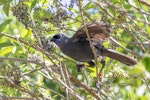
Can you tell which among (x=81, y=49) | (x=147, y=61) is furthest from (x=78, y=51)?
(x=147, y=61)

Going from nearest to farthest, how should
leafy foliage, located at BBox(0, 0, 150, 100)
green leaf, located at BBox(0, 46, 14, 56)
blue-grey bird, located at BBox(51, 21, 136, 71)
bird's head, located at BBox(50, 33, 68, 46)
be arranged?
leafy foliage, located at BBox(0, 0, 150, 100)
green leaf, located at BBox(0, 46, 14, 56)
blue-grey bird, located at BBox(51, 21, 136, 71)
bird's head, located at BBox(50, 33, 68, 46)

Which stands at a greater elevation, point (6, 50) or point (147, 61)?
point (147, 61)

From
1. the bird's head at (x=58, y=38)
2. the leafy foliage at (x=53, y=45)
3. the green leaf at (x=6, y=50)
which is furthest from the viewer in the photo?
the bird's head at (x=58, y=38)

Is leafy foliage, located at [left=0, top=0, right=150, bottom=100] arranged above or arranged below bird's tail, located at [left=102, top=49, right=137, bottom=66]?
above

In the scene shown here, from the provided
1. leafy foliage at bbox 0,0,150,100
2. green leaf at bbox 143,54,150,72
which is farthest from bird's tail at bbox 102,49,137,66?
green leaf at bbox 143,54,150,72

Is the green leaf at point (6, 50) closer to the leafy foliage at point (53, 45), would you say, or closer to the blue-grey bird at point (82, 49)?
the leafy foliage at point (53, 45)

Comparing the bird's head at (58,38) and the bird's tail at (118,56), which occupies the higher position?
the bird's head at (58,38)

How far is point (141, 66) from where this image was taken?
139 cm

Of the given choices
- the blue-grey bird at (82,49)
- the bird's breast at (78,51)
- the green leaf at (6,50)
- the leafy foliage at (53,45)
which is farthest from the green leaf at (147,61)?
the bird's breast at (78,51)

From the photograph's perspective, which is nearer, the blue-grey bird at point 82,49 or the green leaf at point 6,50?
the green leaf at point 6,50

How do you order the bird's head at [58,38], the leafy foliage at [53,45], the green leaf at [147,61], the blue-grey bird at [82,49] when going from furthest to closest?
the bird's head at [58,38]
the blue-grey bird at [82,49]
the leafy foliage at [53,45]
the green leaf at [147,61]

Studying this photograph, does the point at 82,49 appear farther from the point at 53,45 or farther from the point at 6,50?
the point at 53,45

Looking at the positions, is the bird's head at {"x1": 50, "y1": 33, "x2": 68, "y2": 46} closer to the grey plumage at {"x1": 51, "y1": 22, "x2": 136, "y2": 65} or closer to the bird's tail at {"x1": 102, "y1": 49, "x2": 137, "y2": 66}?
the grey plumage at {"x1": 51, "y1": 22, "x2": 136, "y2": 65}

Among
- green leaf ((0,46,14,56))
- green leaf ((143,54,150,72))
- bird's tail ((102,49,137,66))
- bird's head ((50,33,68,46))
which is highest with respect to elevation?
green leaf ((143,54,150,72))
